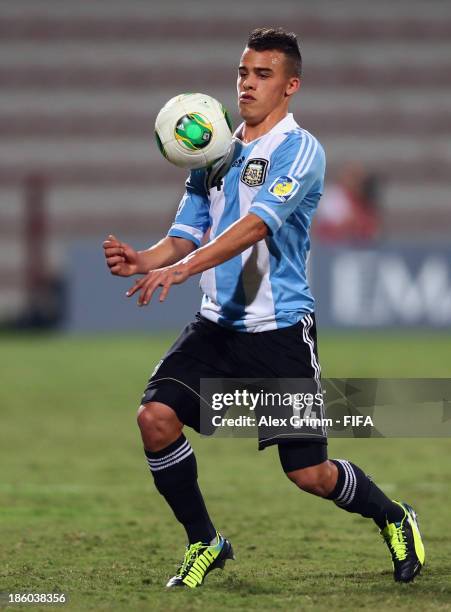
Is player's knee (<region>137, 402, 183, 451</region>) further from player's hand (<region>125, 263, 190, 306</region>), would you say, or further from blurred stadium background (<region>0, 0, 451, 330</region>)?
blurred stadium background (<region>0, 0, 451, 330</region>)

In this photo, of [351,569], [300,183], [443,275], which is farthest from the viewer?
[443,275]

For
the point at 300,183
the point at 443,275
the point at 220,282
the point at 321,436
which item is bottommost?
the point at 443,275

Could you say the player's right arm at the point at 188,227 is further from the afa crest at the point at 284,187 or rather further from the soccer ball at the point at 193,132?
the afa crest at the point at 284,187

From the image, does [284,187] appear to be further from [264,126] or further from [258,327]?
[258,327]

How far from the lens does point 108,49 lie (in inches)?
888

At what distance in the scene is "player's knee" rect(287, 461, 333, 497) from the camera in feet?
15.1

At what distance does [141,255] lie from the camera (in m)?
4.67

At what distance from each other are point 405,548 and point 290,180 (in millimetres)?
1406

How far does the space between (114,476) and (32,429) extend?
1.99 m

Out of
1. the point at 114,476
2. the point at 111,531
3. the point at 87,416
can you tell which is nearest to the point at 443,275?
the point at 87,416

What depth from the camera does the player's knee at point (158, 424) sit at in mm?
4574

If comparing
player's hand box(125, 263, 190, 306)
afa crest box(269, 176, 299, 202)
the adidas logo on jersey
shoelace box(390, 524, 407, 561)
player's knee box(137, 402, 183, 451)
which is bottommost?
shoelace box(390, 524, 407, 561)

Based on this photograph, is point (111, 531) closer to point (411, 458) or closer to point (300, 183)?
point (300, 183)

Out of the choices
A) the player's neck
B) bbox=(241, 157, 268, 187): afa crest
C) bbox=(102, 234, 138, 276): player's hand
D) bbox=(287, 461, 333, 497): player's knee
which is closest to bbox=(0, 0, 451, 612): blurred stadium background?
bbox=(287, 461, 333, 497): player's knee
